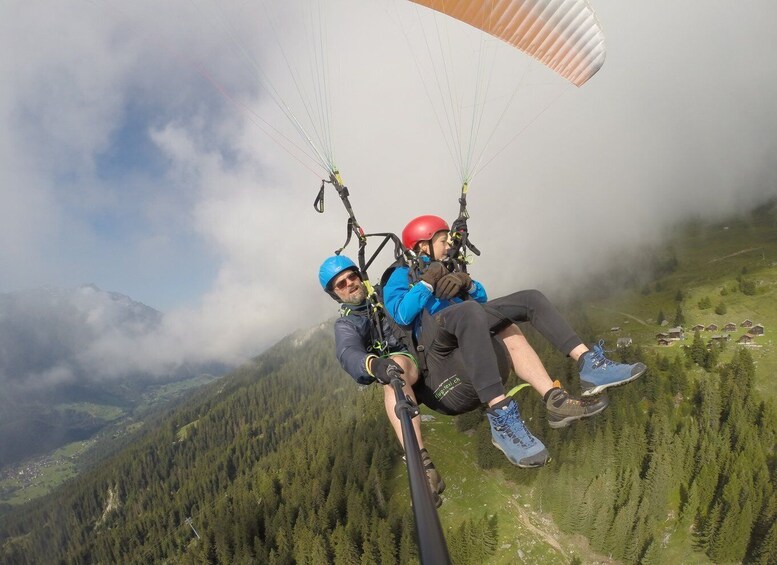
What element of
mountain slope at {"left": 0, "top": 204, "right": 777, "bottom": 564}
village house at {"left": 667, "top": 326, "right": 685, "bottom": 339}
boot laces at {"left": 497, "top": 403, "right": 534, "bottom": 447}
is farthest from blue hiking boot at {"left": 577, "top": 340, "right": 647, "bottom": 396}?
village house at {"left": 667, "top": 326, "right": 685, "bottom": 339}

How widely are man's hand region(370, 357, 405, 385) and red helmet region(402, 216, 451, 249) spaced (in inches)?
88.0

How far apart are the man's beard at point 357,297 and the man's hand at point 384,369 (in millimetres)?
1785

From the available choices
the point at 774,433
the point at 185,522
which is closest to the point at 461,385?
the point at 774,433

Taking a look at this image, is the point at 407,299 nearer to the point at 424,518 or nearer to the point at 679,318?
the point at 424,518

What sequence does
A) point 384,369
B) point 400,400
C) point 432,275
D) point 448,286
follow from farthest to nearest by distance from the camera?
point 432,275
point 448,286
point 384,369
point 400,400

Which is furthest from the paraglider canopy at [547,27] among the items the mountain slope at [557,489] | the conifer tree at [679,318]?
the conifer tree at [679,318]

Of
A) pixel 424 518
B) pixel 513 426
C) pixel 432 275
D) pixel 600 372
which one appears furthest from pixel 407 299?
pixel 424 518

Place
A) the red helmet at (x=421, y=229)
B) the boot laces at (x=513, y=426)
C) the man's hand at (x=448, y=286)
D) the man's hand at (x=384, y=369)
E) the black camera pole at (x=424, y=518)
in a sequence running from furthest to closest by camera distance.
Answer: the red helmet at (x=421, y=229)
the man's hand at (x=448, y=286)
the boot laces at (x=513, y=426)
the man's hand at (x=384, y=369)
the black camera pole at (x=424, y=518)

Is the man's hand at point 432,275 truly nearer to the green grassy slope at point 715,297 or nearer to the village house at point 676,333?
the green grassy slope at point 715,297

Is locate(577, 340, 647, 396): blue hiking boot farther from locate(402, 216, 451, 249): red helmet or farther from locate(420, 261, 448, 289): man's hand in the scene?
locate(402, 216, 451, 249): red helmet

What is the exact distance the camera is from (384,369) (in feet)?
18.8

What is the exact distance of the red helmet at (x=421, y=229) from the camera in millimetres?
7148

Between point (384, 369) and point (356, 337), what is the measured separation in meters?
1.53

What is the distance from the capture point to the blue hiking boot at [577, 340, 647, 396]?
5898 millimetres
